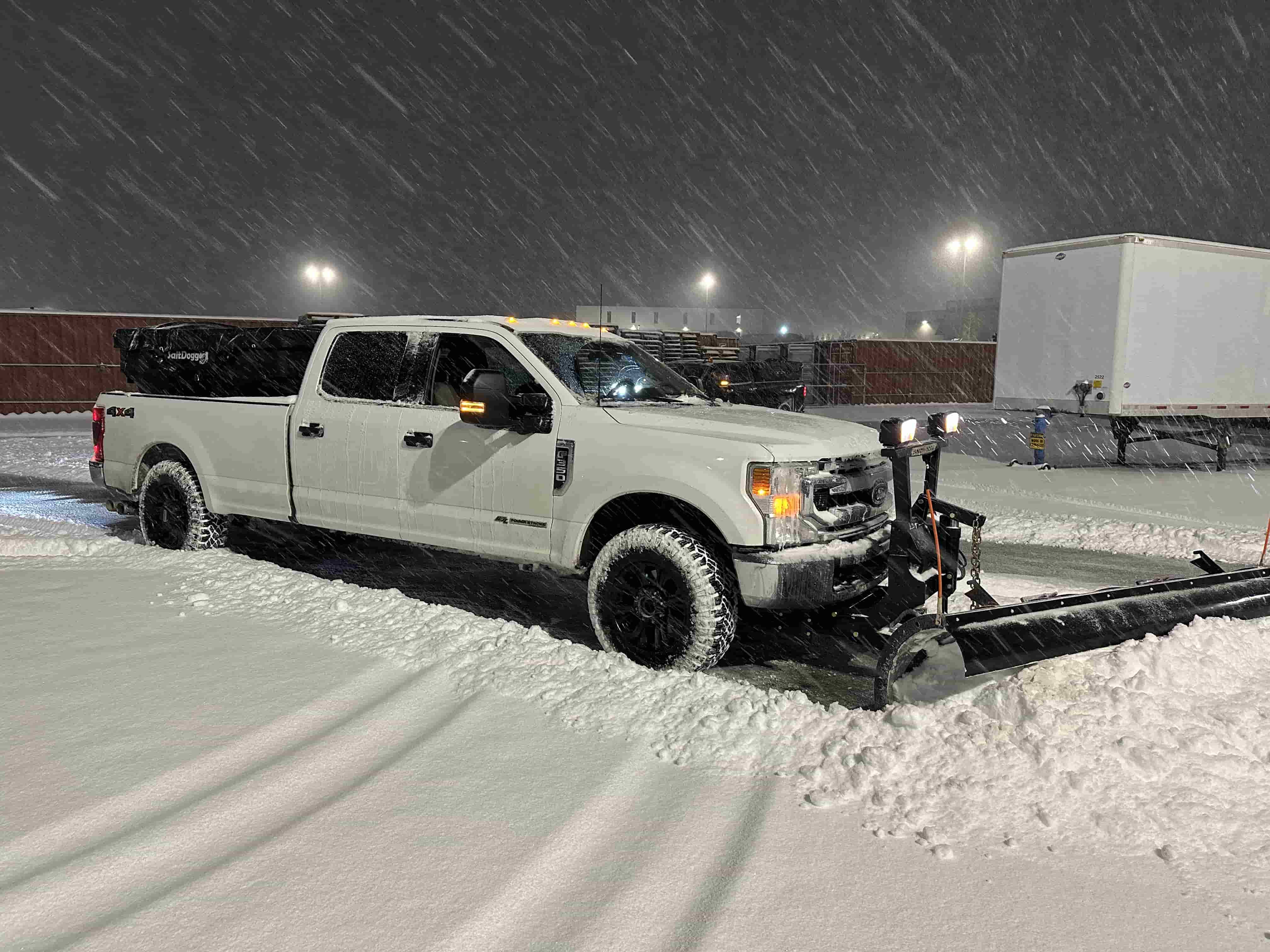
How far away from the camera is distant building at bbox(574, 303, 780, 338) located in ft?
261

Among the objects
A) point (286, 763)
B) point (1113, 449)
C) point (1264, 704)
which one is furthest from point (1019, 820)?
point (1113, 449)

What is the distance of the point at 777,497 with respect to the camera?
4902 millimetres

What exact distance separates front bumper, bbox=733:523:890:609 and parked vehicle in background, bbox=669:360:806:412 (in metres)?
1.98

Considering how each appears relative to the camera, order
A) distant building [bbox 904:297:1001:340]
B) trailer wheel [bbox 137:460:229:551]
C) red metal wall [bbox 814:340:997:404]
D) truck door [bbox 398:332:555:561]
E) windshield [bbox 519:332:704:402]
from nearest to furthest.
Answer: truck door [bbox 398:332:555:561] → windshield [bbox 519:332:704:402] → trailer wheel [bbox 137:460:229:551] → red metal wall [bbox 814:340:997:404] → distant building [bbox 904:297:1001:340]

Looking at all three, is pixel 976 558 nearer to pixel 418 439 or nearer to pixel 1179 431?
pixel 418 439

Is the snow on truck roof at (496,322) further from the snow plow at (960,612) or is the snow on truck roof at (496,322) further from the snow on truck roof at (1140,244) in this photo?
the snow on truck roof at (1140,244)

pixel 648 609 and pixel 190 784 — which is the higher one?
pixel 648 609

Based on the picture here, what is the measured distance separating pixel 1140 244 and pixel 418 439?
41.7 ft

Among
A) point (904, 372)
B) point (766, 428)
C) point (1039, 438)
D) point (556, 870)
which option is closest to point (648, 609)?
point (766, 428)

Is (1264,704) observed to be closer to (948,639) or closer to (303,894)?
(948,639)

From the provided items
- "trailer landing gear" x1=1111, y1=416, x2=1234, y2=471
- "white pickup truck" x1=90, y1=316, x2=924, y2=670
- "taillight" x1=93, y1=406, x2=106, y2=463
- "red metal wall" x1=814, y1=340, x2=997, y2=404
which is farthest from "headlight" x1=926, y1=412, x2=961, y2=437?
"red metal wall" x1=814, y1=340, x2=997, y2=404

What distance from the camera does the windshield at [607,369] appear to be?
5.91m

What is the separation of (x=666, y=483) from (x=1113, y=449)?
653 inches

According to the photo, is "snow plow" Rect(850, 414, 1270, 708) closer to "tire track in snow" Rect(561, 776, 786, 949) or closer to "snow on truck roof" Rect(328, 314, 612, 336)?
"tire track in snow" Rect(561, 776, 786, 949)
